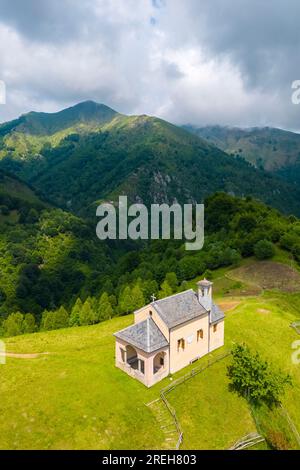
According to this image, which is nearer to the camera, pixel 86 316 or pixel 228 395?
pixel 228 395

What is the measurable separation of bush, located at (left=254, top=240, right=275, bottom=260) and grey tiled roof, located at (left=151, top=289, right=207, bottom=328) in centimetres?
6771

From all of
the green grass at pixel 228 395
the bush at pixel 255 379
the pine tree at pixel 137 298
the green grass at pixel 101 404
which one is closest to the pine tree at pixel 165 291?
the pine tree at pixel 137 298

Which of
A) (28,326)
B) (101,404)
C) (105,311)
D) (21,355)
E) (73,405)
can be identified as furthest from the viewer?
(28,326)

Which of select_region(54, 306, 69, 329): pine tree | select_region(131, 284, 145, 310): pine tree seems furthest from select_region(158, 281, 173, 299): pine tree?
select_region(54, 306, 69, 329): pine tree

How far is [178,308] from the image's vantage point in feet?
165

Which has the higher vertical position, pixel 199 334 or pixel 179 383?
pixel 199 334

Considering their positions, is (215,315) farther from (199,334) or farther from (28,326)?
(28,326)

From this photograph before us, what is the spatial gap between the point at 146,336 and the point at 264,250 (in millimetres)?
79198

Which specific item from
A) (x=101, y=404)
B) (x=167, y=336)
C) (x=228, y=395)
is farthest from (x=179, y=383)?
(x=101, y=404)

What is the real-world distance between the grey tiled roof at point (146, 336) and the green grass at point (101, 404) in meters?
5.40

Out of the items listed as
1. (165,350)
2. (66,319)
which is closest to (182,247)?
(66,319)

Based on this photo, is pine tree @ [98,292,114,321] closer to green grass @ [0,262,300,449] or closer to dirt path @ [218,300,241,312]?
green grass @ [0,262,300,449]

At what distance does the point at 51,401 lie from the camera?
4159 centimetres

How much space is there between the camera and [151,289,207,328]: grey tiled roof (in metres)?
47.8
